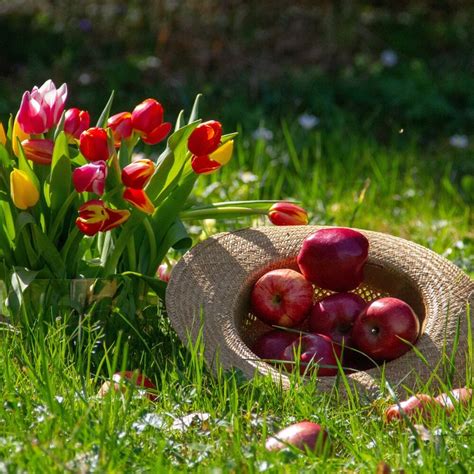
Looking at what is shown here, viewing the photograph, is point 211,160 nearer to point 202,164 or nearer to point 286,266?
point 202,164

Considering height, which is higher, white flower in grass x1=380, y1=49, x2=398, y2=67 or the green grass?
the green grass

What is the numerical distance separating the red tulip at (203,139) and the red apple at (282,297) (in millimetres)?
372

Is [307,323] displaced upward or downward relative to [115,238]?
downward

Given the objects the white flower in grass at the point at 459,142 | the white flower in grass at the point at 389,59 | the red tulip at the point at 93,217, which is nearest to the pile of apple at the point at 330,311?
the red tulip at the point at 93,217

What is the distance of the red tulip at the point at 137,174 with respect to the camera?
246cm

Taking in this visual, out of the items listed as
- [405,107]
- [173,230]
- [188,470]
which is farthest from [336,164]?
[188,470]

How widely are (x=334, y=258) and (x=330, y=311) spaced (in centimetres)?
14

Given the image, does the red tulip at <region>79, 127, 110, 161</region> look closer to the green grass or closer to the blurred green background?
the green grass

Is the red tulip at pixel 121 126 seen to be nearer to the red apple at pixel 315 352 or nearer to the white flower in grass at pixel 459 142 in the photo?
the red apple at pixel 315 352

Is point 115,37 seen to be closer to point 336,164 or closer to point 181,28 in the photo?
point 181,28

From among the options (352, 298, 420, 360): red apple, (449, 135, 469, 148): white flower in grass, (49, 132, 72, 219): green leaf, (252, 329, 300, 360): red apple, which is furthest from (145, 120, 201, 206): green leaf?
(449, 135, 469, 148): white flower in grass

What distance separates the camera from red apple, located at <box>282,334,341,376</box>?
2.45m

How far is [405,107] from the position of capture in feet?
18.9

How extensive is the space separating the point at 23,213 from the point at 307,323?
81 cm
